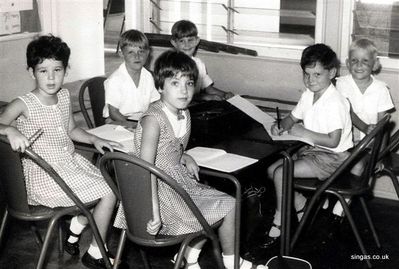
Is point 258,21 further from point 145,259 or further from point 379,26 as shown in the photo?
point 145,259

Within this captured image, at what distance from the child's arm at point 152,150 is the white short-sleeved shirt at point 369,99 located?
1.50 metres

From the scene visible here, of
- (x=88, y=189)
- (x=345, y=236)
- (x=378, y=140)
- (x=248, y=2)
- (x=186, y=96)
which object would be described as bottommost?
(x=345, y=236)

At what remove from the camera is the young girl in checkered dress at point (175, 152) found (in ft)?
7.62

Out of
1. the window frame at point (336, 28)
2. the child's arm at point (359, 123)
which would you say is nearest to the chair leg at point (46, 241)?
the child's arm at point (359, 123)

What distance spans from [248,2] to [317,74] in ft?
4.29

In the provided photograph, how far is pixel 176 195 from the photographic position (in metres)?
2.40

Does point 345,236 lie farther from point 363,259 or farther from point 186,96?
point 186,96

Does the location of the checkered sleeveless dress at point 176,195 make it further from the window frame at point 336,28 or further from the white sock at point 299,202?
the window frame at point 336,28

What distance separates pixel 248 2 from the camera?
162 inches

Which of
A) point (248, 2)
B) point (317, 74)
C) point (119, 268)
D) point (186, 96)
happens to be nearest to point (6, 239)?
point (119, 268)

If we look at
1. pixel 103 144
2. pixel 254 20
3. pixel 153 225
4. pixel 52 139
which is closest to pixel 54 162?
pixel 52 139

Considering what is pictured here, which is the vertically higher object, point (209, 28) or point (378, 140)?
point (209, 28)

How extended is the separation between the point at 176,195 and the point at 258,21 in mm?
2073

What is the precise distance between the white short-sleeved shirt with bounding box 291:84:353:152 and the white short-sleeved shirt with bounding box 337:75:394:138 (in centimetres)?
40
